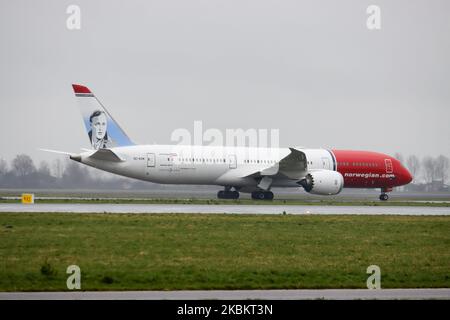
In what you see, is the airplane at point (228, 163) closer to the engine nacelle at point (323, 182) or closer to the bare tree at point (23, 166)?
the engine nacelle at point (323, 182)

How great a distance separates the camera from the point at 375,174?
61.7m

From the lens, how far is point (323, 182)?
55344mm

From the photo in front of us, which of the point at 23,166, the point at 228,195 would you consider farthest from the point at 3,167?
the point at 228,195

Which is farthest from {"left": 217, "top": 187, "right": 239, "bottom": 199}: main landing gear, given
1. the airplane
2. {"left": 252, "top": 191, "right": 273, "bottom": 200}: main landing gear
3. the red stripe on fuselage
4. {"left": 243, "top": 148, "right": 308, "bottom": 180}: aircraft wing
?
the red stripe on fuselage

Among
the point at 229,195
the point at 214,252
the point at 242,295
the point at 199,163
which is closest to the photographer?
the point at 242,295

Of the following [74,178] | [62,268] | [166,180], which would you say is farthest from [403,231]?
[74,178]

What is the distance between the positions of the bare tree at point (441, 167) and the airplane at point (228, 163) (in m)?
75.6

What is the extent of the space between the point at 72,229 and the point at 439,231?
15.3 meters

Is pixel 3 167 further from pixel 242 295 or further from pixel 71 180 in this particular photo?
pixel 242 295

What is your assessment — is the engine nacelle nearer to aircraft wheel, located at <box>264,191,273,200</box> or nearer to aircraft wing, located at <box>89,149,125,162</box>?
aircraft wheel, located at <box>264,191,273,200</box>

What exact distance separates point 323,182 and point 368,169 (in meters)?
7.50
